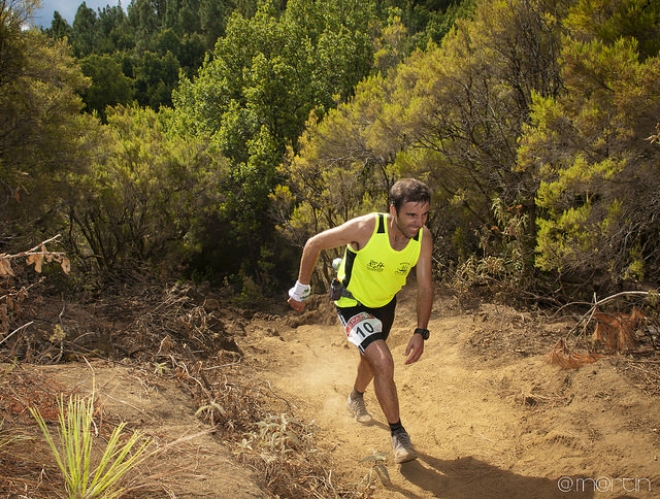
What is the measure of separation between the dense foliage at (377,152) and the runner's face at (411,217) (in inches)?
109

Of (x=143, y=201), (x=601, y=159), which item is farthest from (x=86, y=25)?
(x=601, y=159)

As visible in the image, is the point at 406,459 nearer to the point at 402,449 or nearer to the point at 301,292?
the point at 402,449

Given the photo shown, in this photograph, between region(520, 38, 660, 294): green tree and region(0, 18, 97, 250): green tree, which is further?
region(0, 18, 97, 250): green tree

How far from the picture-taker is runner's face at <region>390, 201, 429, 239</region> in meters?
3.72

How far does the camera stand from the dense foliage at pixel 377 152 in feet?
19.6

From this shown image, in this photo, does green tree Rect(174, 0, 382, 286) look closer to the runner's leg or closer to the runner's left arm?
the runner's left arm

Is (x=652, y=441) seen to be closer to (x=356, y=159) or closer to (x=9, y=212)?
(x=356, y=159)

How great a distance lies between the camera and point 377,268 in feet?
13.3

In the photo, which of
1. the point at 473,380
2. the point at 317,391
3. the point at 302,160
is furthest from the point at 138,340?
the point at 302,160

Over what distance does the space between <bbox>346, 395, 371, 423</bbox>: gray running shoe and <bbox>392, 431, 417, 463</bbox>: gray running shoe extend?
2.65 ft

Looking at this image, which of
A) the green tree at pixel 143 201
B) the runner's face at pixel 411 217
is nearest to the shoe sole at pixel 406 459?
the runner's face at pixel 411 217

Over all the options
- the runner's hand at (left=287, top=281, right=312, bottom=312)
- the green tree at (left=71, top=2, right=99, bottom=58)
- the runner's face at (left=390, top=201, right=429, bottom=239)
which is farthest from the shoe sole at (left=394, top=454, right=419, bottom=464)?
the green tree at (left=71, top=2, right=99, bottom=58)

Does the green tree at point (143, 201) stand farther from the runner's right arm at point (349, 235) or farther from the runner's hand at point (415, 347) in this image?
the runner's hand at point (415, 347)

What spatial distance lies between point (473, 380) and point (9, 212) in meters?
7.25
